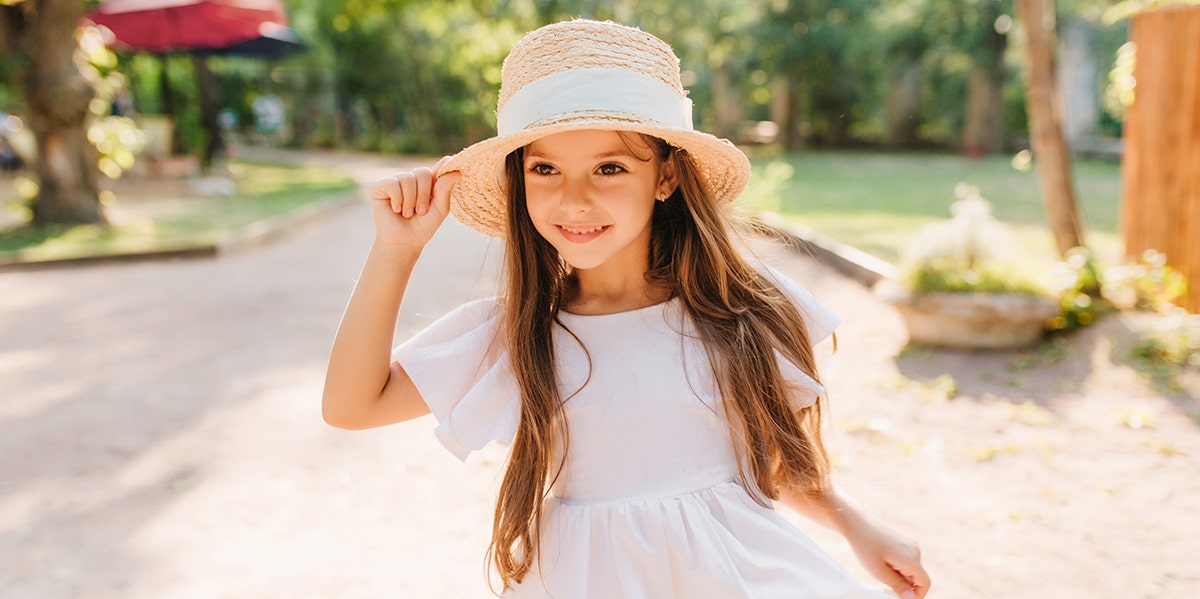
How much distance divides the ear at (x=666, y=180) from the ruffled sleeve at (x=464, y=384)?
0.45m

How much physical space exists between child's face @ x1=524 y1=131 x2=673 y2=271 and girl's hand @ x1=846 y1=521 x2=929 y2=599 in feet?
2.39

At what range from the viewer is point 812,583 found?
1.59m

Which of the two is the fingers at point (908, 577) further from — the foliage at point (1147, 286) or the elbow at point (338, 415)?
the foliage at point (1147, 286)

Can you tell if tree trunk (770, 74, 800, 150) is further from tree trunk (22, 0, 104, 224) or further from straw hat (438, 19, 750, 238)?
straw hat (438, 19, 750, 238)

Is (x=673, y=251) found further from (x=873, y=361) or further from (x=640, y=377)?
(x=873, y=361)

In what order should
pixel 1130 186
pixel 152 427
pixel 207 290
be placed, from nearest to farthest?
pixel 152 427 → pixel 1130 186 → pixel 207 290

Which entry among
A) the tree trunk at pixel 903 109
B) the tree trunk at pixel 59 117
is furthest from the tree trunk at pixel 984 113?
the tree trunk at pixel 59 117

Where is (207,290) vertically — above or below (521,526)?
below

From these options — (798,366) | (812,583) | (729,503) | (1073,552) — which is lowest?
Answer: (1073,552)

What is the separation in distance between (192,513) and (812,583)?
2609 millimetres

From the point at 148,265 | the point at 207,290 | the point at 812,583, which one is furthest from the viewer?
the point at 148,265

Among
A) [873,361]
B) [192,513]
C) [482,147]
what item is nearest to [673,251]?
[482,147]

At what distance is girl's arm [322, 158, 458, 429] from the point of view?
1.69m

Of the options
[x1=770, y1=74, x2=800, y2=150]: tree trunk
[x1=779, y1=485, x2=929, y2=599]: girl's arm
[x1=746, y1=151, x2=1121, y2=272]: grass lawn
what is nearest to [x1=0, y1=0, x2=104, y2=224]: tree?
[x1=746, y1=151, x2=1121, y2=272]: grass lawn
